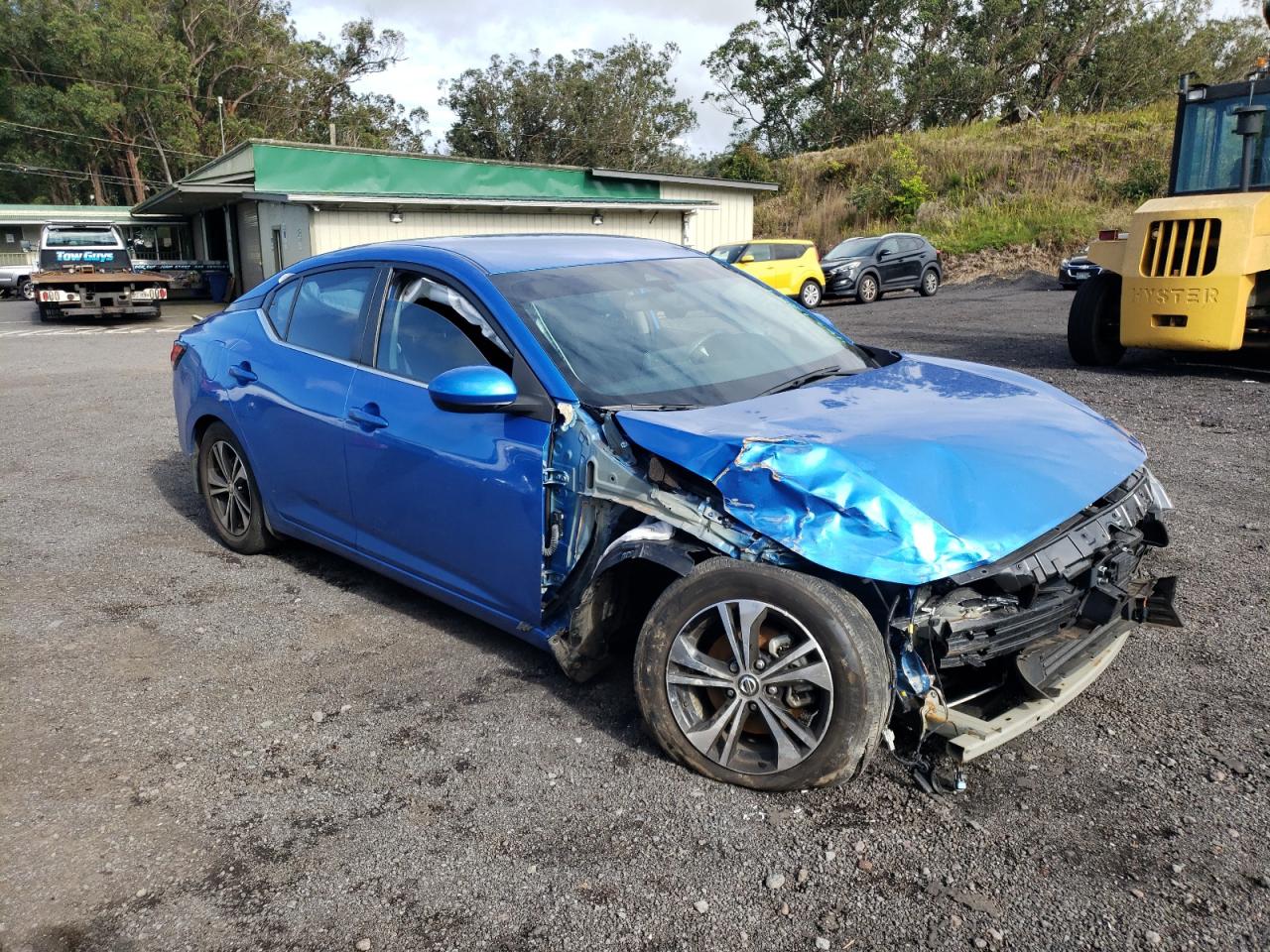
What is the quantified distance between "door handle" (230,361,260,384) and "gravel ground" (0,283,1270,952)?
1027mm

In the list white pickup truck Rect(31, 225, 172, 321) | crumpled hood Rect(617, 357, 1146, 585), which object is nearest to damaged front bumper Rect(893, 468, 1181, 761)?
crumpled hood Rect(617, 357, 1146, 585)

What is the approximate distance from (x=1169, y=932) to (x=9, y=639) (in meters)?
4.49

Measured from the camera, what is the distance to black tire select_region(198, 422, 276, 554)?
17.0ft

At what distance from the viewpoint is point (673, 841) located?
283cm

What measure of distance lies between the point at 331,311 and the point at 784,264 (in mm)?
17837

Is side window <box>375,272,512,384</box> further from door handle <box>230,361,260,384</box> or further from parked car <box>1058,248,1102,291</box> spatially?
parked car <box>1058,248,1102,291</box>

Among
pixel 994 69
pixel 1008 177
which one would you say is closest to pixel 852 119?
pixel 994 69

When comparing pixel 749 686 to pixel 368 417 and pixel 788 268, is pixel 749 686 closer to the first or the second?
pixel 368 417

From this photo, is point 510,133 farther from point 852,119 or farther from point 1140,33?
point 1140,33

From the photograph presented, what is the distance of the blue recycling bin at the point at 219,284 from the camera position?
103 feet

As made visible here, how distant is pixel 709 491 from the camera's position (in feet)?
10.3

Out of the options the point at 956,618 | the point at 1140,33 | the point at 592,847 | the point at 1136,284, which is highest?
the point at 1140,33

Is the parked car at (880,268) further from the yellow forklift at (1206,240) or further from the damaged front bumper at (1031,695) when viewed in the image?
the damaged front bumper at (1031,695)

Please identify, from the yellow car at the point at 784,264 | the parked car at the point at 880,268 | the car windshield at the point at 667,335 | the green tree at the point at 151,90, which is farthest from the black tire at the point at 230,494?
the green tree at the point at 151,90
